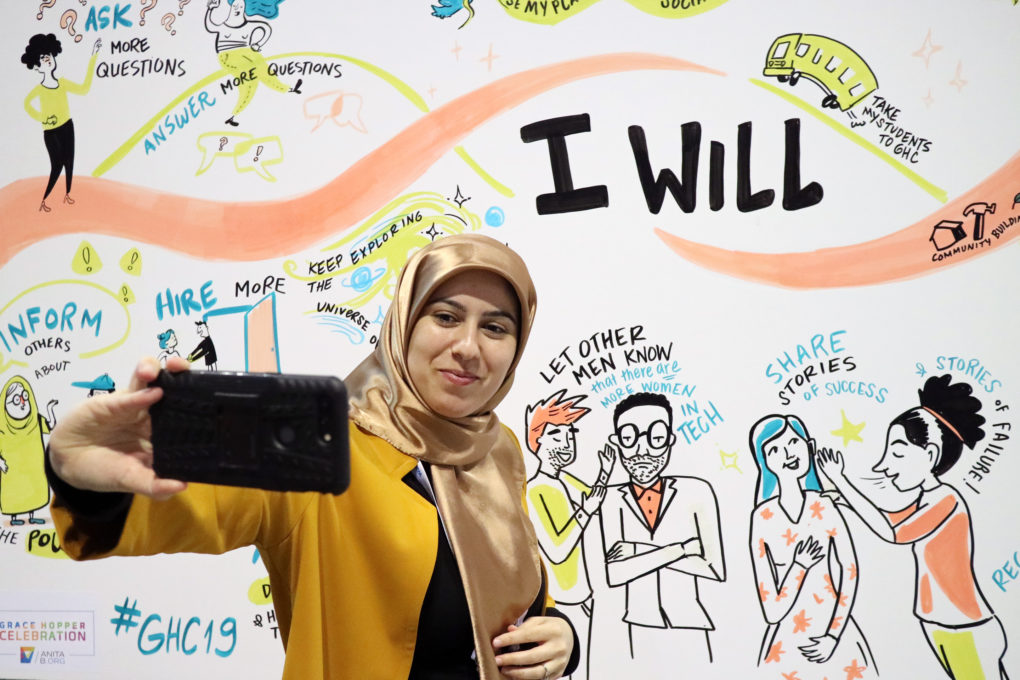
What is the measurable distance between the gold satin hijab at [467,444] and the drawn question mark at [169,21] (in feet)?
3.50

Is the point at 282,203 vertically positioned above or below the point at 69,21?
below

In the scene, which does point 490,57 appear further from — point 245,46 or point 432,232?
point 245,46

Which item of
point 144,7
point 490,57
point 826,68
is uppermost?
point 144,7

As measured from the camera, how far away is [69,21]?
1915 mm

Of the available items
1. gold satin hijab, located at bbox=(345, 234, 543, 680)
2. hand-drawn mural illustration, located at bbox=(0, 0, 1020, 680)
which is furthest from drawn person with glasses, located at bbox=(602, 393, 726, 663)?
gold satin hijab, located at bbox=(345, 234, 543, 680)

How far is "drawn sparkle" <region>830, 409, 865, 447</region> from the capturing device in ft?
5.49

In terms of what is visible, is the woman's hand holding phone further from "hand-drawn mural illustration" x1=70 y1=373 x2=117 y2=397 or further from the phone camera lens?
"hand-drawn mural illustration" x1=70 y1=373 x2=117 y2=397

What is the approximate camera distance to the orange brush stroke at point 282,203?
69.5 inches

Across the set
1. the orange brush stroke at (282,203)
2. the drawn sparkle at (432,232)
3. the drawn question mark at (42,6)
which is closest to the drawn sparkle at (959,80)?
the orange brush stroke at (282,203)

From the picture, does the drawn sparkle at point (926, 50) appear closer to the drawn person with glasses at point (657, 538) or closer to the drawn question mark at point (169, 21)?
the drawn person with glasses at point (657, 538)

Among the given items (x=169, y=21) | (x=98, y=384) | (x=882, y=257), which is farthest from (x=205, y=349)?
(x=882, y=257)

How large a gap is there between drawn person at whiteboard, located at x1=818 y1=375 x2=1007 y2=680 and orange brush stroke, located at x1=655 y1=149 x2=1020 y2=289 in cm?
25

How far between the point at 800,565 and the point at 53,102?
6.59 feet

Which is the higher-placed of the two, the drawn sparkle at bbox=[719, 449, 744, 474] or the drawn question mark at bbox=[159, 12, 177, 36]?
the drawn question mark at bbox=[159, 12, 177, 36]
